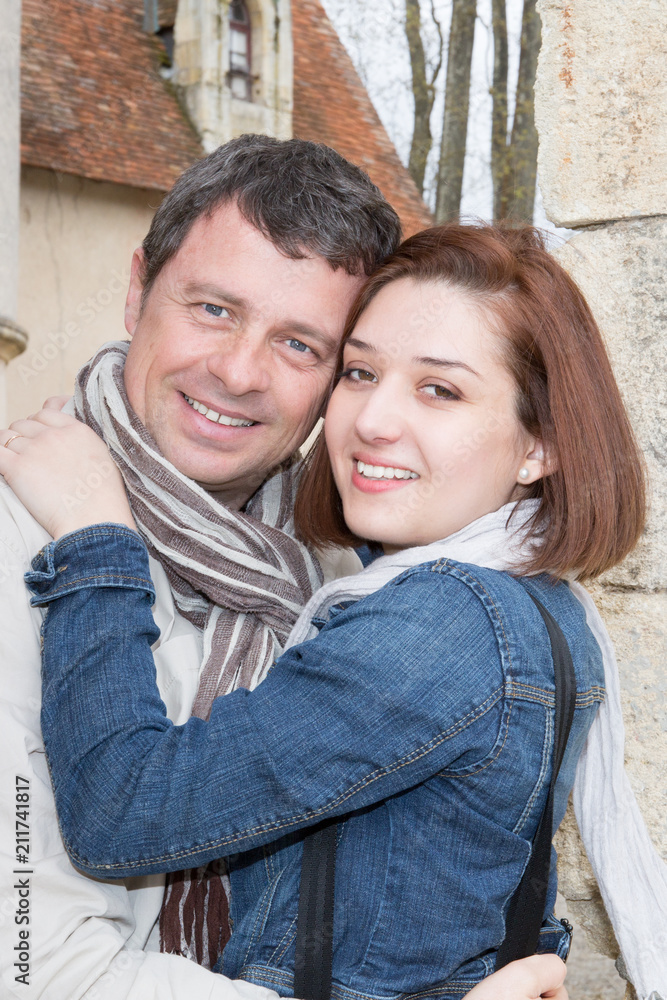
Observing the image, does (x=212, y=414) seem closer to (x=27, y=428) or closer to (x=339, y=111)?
(x=27, y=428)

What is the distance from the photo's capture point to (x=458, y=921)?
186 cm

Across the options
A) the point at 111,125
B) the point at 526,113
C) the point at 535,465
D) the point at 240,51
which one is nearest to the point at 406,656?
the point at 535,465

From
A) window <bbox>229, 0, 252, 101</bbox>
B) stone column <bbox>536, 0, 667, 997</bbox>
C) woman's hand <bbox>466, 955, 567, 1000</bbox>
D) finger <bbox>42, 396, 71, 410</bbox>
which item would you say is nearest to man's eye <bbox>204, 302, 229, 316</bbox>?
finger <bbox>42, 396, 71, 410</bbox>

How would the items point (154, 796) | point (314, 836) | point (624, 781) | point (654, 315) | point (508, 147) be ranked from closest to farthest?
1. point (154, 796)
2. point (314, 836)
3. point (624, 781)
4. point (654, 315)
5. point (508, 147)

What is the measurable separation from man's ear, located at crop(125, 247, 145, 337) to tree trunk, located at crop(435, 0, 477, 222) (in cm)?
1279

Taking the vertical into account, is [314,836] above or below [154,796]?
below

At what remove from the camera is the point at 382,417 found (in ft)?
6.86

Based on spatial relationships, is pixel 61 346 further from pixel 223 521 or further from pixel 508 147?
pixel 223 521

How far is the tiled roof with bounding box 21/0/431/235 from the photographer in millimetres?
11984

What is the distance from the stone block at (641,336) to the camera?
242 centimetres

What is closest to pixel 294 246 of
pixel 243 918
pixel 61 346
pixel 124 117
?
pixel 243 918

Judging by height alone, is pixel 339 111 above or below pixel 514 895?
above

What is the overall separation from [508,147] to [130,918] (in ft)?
48.5

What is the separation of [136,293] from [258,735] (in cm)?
129
